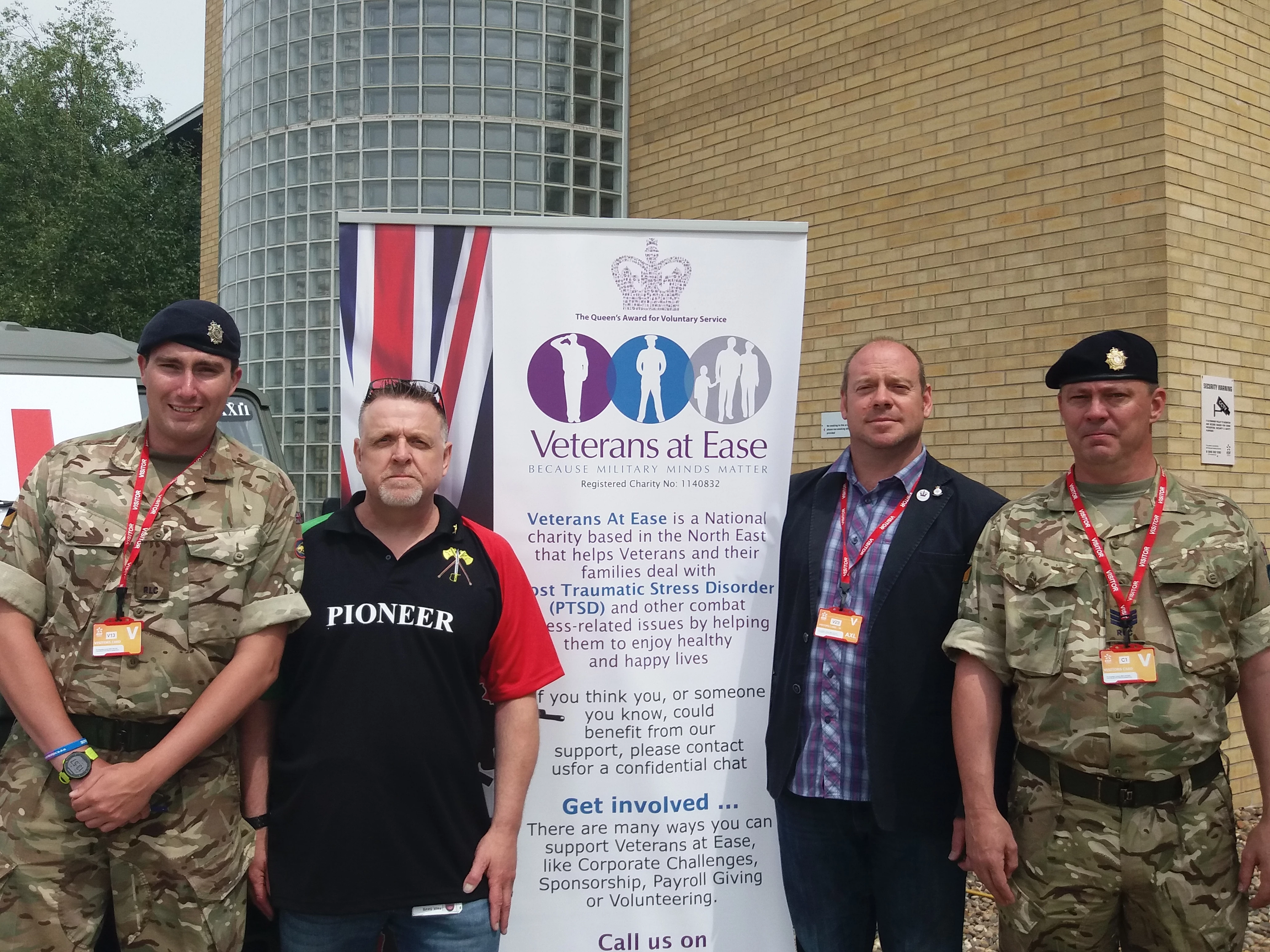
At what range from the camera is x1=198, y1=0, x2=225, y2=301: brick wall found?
41.2ft

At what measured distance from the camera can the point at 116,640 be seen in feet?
7.09

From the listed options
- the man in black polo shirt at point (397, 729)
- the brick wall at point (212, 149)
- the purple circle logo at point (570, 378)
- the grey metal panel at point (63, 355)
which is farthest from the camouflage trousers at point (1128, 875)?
the brick wall at point (212, 149)

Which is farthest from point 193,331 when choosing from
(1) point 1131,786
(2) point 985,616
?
(1) point 1131,786

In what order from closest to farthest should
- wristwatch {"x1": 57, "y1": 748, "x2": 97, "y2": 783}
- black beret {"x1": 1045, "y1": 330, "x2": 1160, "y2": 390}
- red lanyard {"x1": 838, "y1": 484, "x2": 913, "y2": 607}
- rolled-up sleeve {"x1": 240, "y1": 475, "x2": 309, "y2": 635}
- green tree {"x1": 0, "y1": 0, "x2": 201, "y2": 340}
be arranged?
wristwatch {"x1": 57, "y1": 748, "x2": 97, "y2": 783} → rolled-up sleeve {"x1": 240, "y1": 475, "x2": 309, "y2": 635} → black beret {"x1": 1045, "y1": 330, "x2": 1160, "y2": 390} → red lanyard {"x1": 838, "y1": 484, "x2": 913, "y2": 607} → green tree {"x1": 0, "y1": 0, "x2": 201, "y2": 340}

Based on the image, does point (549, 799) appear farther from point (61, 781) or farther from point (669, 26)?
point (669, 26)

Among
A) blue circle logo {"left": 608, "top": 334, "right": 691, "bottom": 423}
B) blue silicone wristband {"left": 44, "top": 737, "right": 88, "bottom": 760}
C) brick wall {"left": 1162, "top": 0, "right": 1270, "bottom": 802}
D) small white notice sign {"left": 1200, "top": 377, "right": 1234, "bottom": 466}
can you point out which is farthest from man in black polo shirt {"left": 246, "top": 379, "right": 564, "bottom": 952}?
small white notice sign {"left": 1200, "top": 377, "right": 1234, "bottom": 466}

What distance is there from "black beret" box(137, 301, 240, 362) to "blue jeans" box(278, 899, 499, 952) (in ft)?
4.09

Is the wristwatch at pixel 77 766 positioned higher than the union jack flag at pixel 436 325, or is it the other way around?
the union jack flag at pixel 436 325

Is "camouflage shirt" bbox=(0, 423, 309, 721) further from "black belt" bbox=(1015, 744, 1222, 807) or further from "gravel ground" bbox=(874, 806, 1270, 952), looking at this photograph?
"gravel ground" bbox=(874, 806, 1270, 952)

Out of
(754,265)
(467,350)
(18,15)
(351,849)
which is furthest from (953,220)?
(18,15)

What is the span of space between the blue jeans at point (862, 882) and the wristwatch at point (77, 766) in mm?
1624

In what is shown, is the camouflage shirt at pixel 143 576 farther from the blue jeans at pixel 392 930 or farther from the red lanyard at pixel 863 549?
the red lanyard at pixel 863 549

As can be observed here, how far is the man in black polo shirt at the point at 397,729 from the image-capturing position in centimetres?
224

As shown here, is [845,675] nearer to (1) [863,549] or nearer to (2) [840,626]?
(2) [840,626]
